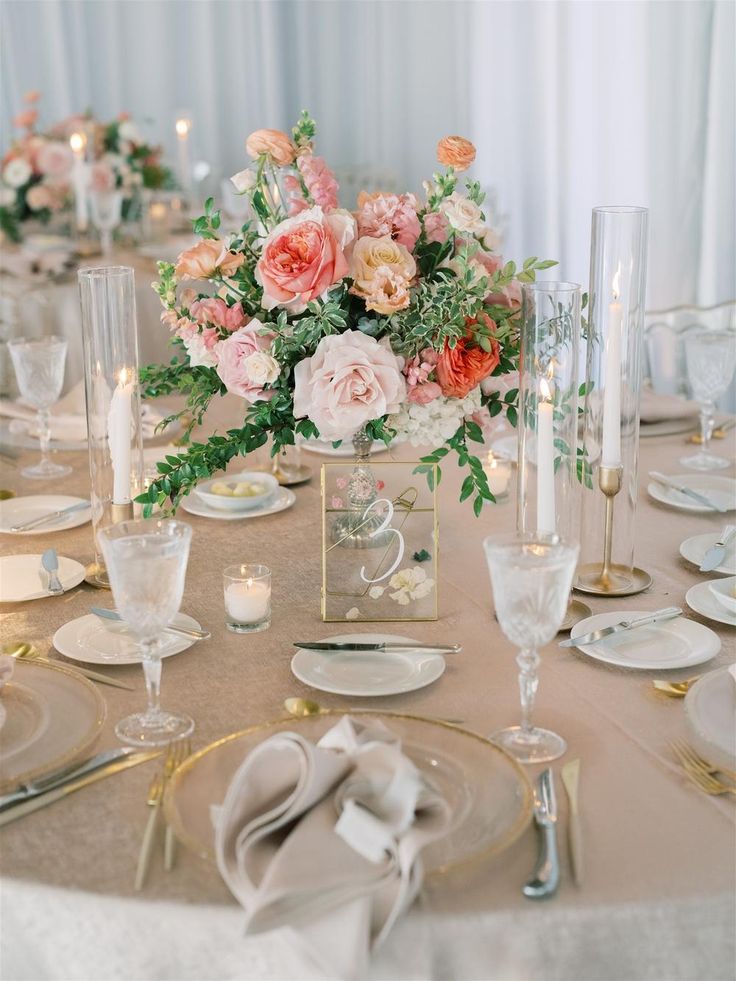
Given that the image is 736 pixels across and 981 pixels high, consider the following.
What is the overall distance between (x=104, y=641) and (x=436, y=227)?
2.25 feet

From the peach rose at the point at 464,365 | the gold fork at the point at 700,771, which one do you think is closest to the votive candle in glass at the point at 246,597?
the peach rose at the point at 464,365

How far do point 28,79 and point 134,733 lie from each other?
569 centimetres

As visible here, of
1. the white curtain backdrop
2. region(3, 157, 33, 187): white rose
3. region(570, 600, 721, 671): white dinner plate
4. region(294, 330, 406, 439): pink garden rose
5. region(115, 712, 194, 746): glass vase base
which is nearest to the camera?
region(115, 712, 194, 746): glass vase base

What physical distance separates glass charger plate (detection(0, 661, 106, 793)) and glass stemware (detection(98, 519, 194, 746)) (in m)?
0.04

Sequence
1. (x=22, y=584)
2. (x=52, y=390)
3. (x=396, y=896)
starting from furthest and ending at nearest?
(x=52, y=390), (x=22, y=584), (x=396, y=896)

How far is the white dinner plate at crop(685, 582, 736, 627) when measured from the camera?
57.2 inches

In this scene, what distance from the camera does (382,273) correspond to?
1456 millimetres

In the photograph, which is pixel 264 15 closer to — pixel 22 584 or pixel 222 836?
pixel 22 584

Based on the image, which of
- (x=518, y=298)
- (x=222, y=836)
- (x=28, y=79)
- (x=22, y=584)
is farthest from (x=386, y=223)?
(x=28, y=79)

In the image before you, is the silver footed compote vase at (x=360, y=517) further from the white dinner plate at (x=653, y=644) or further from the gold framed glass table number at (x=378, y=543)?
the white dinner plate at (x=653, y=644)

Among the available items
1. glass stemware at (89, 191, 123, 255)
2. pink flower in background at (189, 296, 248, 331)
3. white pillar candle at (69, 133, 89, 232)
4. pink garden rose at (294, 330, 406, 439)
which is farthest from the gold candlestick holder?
white pillar candle at (69, 133, 89, 232)

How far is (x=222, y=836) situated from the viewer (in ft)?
3.14

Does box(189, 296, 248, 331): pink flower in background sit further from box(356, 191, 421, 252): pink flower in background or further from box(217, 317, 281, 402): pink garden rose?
box(356, 191, 421, 252): pink flower in background

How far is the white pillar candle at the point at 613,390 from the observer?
154 centimetres
